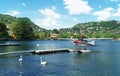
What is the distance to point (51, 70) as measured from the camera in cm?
6134

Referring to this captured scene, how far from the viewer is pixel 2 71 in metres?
58.7

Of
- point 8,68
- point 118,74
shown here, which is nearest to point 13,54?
point 8,68

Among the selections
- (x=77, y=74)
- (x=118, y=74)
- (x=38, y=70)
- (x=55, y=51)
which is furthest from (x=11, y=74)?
(x=55, y=51)

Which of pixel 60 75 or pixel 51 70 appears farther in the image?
pixel 51 70

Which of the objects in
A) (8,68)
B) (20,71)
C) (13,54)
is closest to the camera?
(20,71)

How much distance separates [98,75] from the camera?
2247 inches

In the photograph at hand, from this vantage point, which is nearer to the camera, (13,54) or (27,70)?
(27,70)

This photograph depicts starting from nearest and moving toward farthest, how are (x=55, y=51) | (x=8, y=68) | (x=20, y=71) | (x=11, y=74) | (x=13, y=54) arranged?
(x=11, y=74)
(x=20, y=71)
(x=8, y=68)
(x=13, y=54)
(x=55, y=51)

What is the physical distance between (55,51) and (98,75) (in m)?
53.0

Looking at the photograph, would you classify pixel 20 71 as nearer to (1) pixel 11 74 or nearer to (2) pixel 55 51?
(1) pixel 11 74

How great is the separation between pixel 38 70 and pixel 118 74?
59.2 ft

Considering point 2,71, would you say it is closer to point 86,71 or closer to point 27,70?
point 27,70

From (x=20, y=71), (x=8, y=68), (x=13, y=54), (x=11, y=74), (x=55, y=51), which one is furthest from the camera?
(x=55, y=51)

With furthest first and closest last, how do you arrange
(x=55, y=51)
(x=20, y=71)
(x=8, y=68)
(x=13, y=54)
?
(x=55, y=51) < (x=13, y=54) < (x=8, y=68) < (x=20, y=71)
